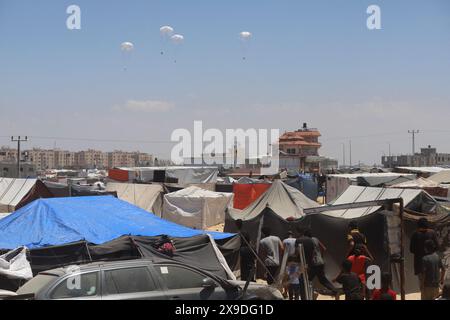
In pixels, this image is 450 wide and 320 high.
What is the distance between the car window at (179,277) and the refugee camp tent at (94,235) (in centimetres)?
405

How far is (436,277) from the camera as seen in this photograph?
397 inches

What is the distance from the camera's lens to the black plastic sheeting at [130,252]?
11266 mm

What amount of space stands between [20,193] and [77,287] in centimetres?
2123

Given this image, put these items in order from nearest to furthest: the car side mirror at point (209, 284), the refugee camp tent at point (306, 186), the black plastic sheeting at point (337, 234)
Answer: the car side mirror at point (209, 284) → the black plastic sheeting at point (337, 234) → the refugee camp tent at point (306, 186)

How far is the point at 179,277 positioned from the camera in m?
7.89

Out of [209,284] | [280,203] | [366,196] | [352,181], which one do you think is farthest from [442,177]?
[209,284]

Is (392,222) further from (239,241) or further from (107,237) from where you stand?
(107,237)

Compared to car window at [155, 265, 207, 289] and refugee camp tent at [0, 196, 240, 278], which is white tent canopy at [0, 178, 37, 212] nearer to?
refugee camp tent at [0, 196, 240, 278]

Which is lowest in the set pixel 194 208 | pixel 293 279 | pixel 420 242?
→ pixel 293 279

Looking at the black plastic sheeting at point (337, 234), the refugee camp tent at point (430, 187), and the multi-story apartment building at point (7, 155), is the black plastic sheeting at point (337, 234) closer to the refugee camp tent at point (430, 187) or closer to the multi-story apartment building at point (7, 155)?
the refugee camp tent at point (430, 187)

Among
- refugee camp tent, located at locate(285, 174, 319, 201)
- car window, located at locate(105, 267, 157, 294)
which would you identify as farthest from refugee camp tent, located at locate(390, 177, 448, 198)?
car window, located at locate(105, 267, 157, 294)

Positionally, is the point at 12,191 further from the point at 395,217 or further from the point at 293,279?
the point at 395,217

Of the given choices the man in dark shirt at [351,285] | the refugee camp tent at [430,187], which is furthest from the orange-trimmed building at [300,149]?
the man in dark shirt at [351,285]
